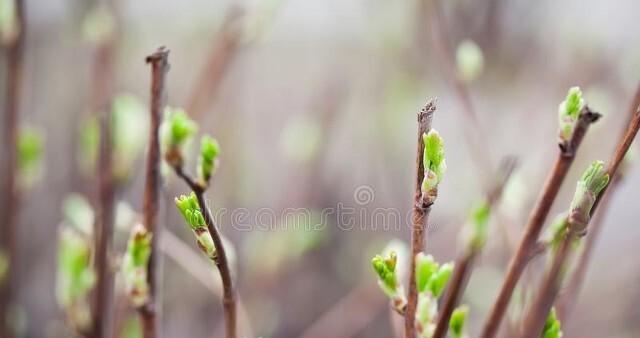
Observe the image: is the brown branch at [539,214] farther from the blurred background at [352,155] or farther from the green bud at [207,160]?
the blurred background at [352,155]

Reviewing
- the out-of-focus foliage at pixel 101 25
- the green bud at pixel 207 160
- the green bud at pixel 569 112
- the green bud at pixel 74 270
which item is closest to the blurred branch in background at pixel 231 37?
the out-of-focus foliage at pixel 101 25

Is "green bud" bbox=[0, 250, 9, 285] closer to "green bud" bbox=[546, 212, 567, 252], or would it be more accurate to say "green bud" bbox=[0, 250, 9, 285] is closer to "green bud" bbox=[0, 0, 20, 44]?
"green bud" bbox=[0, 0, 20, 44]

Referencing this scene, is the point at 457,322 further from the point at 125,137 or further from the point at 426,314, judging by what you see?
the point at 125,137

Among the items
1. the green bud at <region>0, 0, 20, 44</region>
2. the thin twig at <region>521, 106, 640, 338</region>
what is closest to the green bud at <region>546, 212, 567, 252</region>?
the thin twig at <region>521, 106, 640, 338</region>

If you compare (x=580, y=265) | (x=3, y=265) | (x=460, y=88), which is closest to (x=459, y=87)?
(x=460, y=88)

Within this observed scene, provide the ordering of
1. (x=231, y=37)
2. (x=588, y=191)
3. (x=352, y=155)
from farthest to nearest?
(x=352, y=155), (x=231, y=37), (x=588, y=191)

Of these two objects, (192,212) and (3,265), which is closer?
(192,212)
